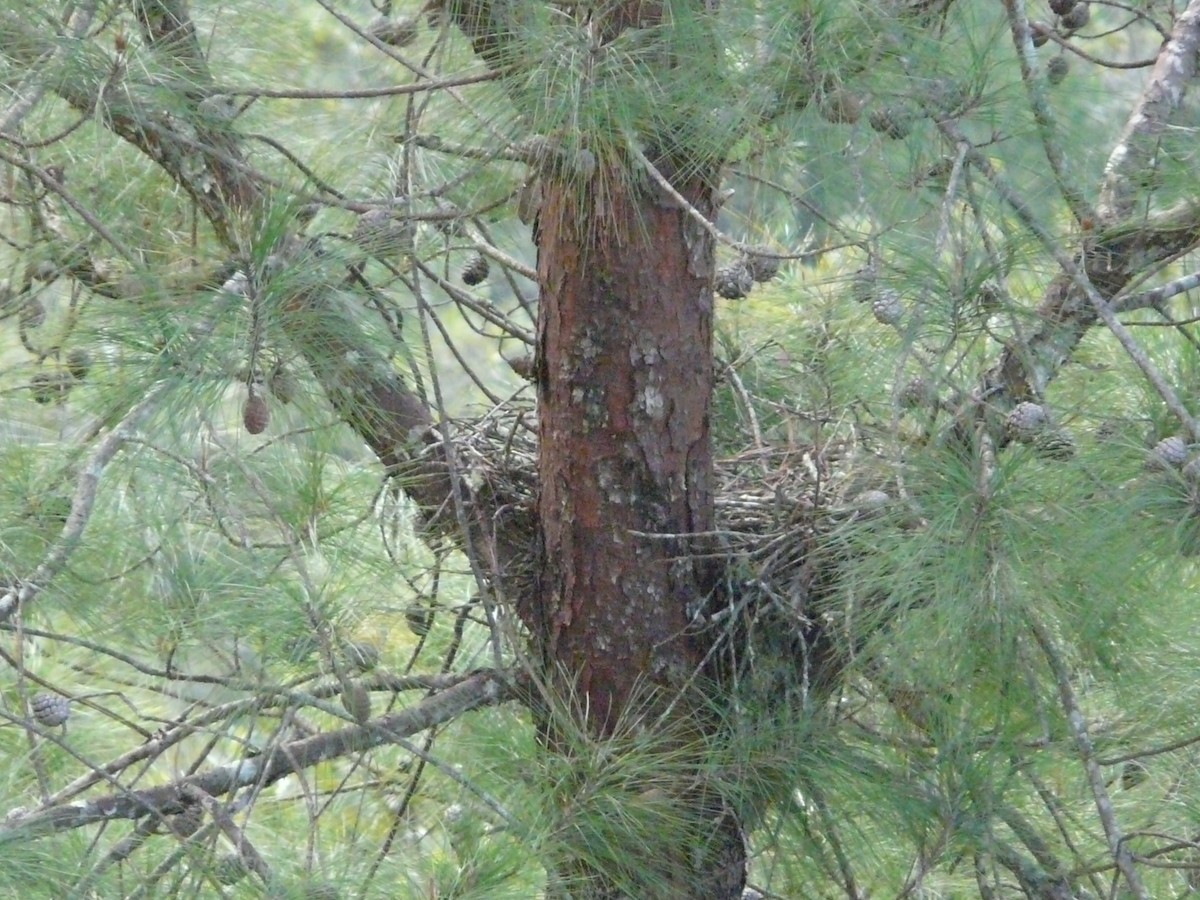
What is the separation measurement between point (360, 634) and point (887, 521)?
0.73 meters

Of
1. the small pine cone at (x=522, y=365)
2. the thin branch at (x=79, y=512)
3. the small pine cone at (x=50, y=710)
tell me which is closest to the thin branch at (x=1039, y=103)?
the small pine cone at (x=522, y=365)

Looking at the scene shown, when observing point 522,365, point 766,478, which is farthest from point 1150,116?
point 522,365

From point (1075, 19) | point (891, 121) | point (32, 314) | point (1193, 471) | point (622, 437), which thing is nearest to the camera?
point (1193, 471)

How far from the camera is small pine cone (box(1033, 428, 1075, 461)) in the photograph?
1.11 meters

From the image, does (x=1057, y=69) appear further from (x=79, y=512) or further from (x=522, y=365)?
(x=79, y=512)

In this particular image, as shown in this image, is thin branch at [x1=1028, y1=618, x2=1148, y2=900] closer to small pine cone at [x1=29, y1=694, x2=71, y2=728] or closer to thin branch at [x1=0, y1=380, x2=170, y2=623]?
thin branch at [x1=0, y1=380, x2=170, y2=623]

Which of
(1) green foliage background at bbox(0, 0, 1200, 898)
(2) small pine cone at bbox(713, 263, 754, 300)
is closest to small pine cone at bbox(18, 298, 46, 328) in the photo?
(1) green foliage background at bbox(0, 0, 1200, 898)

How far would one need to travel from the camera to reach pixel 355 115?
152 centimetres

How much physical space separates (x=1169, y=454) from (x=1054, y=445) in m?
0.12

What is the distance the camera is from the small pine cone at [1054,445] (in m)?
1.11

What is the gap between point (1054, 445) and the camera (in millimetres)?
1118

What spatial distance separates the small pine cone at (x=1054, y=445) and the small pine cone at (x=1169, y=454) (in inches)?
3.3

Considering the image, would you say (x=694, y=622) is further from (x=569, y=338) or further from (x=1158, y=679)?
(x=1158, y=679)

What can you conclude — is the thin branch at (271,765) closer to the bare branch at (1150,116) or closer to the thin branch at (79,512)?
the thin branch at (79,512)
